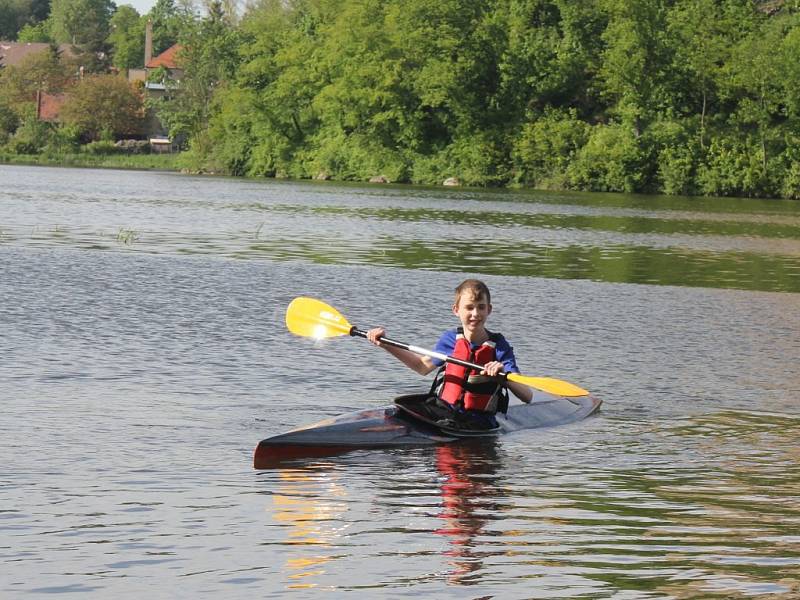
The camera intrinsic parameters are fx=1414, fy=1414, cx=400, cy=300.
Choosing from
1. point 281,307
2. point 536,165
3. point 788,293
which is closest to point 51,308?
point 281,307

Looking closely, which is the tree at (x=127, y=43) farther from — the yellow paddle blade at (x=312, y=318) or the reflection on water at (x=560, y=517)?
the reflection on water at (x=560, y=517)

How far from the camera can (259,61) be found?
9031cm

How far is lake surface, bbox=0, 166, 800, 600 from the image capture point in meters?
7.35

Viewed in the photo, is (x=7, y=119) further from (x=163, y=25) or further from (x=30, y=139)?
(x=163, y=25)

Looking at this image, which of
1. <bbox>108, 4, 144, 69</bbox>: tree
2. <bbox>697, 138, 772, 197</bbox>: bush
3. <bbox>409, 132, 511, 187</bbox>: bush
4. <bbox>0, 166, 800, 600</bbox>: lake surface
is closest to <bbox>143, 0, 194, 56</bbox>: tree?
<bbox>108, 4, 144, 69</bbox>: tree

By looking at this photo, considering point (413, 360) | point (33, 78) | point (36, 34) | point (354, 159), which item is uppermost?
point (36, 34)

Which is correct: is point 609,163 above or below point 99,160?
above

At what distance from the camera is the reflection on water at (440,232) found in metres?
28.9

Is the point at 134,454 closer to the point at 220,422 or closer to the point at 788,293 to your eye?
the point at 220,422

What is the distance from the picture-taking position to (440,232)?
37969 millimetres

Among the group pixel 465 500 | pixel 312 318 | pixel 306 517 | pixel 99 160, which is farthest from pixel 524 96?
pixel 306 517

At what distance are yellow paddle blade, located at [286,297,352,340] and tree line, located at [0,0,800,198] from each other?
6245 centimetres

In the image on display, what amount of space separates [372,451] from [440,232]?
27763mm

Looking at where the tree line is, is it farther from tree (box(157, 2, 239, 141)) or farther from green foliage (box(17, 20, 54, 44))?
green foliage (box(17, 20, 54, 44))
